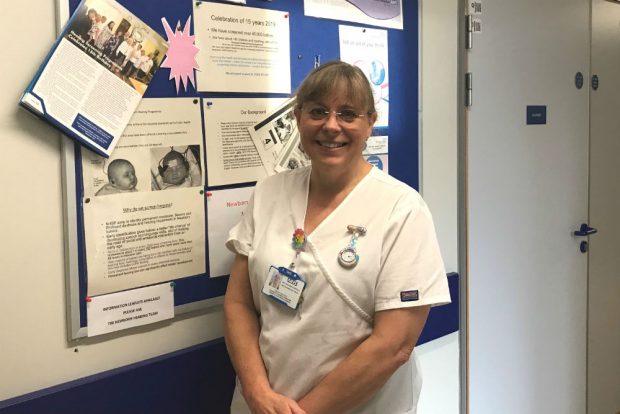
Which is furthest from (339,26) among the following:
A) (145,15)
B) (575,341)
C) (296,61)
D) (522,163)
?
(575,341)

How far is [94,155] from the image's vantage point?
4.26 ft

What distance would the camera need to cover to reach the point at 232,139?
154cm

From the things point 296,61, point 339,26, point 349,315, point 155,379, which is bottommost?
point 155,379

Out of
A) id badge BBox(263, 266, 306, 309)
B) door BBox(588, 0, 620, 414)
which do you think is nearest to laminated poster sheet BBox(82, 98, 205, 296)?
id badge BBox(263, 266, 306, 309)

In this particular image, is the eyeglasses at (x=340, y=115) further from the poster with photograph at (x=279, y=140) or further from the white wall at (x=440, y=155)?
the white wall at (x=440, y=155)

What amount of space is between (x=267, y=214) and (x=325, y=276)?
0.80 feet

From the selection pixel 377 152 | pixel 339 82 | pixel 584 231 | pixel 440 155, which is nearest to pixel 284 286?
pixel 339 82

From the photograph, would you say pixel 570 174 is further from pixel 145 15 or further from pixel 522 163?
pixel 145 15

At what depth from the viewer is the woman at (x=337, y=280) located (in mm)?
1260

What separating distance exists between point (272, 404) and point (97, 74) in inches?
33.1

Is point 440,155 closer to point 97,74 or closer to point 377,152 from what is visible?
point 377,152

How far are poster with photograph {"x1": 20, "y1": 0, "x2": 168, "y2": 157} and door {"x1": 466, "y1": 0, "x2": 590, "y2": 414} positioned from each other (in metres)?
1.26

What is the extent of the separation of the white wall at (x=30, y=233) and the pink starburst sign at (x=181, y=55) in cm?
27

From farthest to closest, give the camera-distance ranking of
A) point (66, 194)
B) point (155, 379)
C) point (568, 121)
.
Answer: point (568, 121)
point (155, 379)
point (66, 194)
